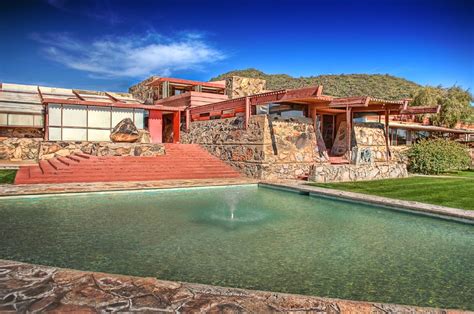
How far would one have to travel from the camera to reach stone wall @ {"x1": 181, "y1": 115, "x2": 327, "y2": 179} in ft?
54.2

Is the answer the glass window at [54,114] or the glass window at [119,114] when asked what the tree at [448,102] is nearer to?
the glass window at [119,114]

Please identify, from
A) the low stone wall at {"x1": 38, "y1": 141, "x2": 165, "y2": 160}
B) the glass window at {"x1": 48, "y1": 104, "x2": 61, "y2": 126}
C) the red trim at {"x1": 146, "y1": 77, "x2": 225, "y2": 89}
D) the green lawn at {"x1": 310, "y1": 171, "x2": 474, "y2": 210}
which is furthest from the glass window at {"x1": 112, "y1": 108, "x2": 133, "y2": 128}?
the green lawn at {"x1": 310, "y1": 171, "x2": 474, "y2": 210}

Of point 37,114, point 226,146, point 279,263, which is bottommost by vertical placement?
point 279,263

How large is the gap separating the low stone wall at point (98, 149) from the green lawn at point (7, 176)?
2.28m

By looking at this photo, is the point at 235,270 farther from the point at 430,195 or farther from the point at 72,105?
the point at 72,105

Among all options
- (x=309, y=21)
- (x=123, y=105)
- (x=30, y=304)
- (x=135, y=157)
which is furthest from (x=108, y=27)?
Answer: (x=30, y=304)

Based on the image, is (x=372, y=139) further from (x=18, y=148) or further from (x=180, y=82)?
(x=18, y=148)

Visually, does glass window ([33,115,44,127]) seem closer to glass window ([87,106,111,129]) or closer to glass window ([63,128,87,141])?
glass window ([63,128,87,141])

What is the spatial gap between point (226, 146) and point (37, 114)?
1220 cm

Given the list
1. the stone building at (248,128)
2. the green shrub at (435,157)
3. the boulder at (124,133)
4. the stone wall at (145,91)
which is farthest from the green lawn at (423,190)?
the stone wall at (145,91)

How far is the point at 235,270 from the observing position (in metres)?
4.93

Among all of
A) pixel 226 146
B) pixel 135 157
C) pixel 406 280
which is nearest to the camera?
pixel 406 280

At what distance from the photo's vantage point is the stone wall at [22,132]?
21.7 metres

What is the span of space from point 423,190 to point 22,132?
2262 cm
